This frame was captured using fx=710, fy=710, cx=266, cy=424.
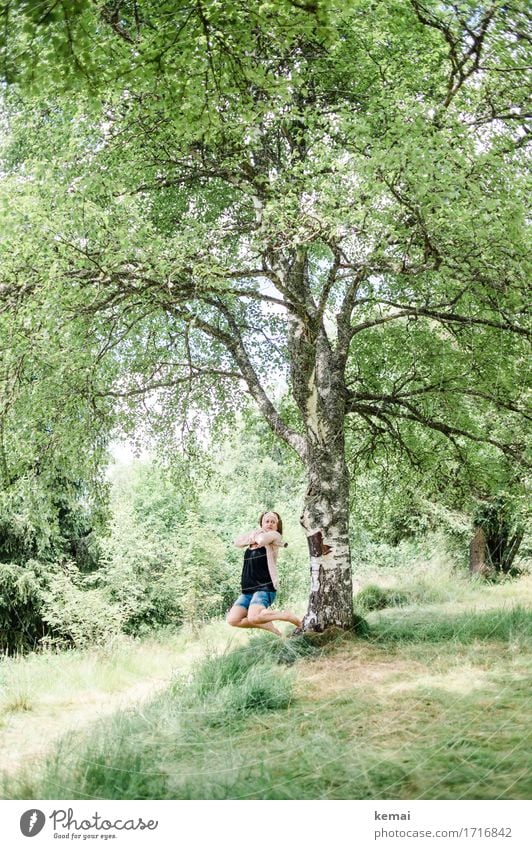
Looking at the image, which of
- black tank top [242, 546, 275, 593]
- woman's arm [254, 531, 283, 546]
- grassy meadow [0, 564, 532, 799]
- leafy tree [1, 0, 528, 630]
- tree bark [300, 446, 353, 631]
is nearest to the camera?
grassy meadow [0, 564, 532, 799]

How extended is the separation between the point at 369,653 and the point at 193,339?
16.6ft

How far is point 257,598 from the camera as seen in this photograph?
618 cm

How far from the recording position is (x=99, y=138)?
651 centimetres

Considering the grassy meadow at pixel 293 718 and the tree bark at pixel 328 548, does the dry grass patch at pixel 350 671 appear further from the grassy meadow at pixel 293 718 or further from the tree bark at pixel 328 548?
the tree bark at pixel 328 548

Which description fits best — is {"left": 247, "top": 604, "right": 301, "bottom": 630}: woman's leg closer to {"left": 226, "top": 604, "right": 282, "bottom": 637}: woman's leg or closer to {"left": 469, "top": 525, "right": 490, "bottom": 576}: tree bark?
{"left": 226, "top": 604, "right": 282, "bottom": 637}: woman's leg

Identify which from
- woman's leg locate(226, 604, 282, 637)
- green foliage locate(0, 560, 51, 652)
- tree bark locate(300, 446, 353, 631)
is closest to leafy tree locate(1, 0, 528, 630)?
tree bark locate(300, 446, 353, 631)

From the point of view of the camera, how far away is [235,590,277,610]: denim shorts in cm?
617

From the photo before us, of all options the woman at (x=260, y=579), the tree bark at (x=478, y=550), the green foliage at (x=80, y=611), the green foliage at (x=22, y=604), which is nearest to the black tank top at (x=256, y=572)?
the woman at (x=260, y=579)

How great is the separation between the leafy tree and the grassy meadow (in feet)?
3.47

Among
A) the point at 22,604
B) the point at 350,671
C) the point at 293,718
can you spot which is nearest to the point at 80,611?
the point at 22,604

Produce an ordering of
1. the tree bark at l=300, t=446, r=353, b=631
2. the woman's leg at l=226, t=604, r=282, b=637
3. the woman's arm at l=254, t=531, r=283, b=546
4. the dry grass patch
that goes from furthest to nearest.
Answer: the tree bark at l=300, t=446, r=353, b=631 → the woman's leg at l=226, t=604, r=282, b=637 → the woman's arm at l=254, t=531, r=283, b=546 → the dry grass patch

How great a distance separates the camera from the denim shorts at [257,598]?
617cm
